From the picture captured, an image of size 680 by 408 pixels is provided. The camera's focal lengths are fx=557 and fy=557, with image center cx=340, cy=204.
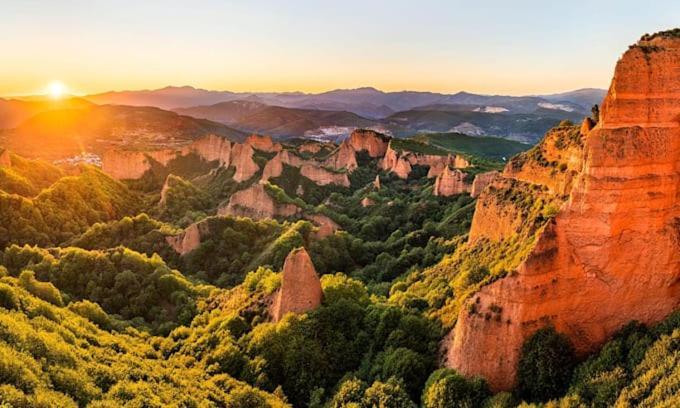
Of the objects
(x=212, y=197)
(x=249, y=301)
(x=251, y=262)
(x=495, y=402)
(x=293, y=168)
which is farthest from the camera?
(x=293, y=168)

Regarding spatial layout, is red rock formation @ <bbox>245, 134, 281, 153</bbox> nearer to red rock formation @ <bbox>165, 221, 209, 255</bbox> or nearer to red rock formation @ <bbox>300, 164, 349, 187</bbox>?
red rock formation @ <bbox>300, 164, 349, 187</bbox>

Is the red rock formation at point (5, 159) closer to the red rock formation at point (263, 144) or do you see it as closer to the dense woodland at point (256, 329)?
the dense woodland at point (256, 329)

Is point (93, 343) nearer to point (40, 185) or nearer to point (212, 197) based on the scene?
point (40, 185)

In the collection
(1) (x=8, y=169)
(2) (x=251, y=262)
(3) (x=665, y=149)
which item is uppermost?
(3) (x=665, y=149)

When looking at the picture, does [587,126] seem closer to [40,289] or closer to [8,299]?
[8,299]

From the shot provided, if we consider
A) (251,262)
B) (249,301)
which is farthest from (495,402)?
(251,262)

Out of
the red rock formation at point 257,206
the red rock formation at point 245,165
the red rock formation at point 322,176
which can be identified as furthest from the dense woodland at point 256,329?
the red rock formation at point 322,176
